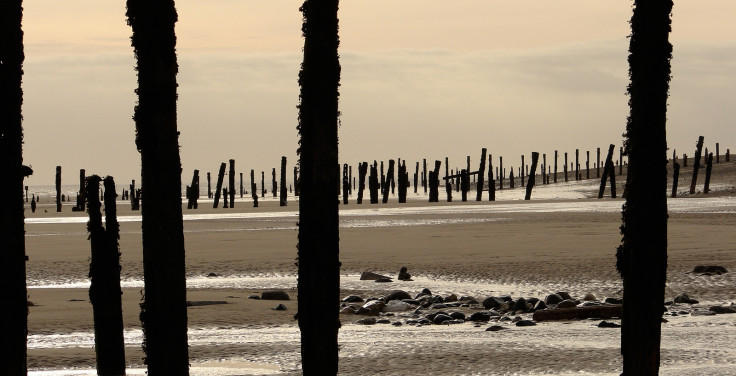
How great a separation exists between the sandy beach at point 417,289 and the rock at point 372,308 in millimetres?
205

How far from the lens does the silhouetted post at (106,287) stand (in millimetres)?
8312

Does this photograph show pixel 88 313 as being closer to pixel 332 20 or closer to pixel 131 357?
pixel 131 357

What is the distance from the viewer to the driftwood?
36.6 feet

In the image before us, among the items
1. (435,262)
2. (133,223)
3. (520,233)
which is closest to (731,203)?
(520,233)

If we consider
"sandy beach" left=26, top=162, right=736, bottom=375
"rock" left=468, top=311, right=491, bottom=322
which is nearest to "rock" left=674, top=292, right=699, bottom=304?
"sandy beach" left=26, top=162, right=736, bottom=375

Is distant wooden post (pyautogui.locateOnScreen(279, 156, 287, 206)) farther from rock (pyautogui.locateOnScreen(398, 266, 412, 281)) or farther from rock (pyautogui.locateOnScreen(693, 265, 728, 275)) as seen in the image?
rock (pyautogui.locateOnScreen(693, 265, 728, 275))

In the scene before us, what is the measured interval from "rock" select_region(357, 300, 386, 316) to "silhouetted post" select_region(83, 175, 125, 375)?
398 centimetres

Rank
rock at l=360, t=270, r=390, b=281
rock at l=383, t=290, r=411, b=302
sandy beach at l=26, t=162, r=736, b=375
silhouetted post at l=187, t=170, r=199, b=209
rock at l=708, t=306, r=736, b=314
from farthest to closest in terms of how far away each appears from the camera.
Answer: silhouetted post at l=187, t=170, r=199, b=209 → rock at l=360, t=270, r=390, b=281 → rock at l=383, t=290, r=411, b=302 → rock at l=708, t=306, r=736, b=314 → sandy beach at l=26, t=162, r=736, b=375

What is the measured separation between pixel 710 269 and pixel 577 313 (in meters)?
4.38

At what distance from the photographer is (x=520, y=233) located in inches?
920

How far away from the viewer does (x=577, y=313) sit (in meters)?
11.2

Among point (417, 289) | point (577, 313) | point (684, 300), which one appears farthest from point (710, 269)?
point (577, 313)

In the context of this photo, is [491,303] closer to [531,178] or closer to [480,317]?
[480,317]

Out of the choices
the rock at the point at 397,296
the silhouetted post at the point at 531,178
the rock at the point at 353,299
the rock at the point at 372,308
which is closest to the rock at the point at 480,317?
the rock at the point at 372,308
